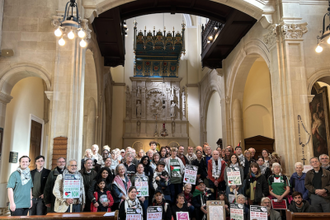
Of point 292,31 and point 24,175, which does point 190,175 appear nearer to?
point 24,175

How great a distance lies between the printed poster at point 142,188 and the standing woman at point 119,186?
8.9 inches

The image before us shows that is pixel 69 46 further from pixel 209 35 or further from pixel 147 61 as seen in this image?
pixel 147 61

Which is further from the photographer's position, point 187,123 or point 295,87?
point 187,123

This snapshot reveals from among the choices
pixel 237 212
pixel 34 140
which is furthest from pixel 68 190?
pixel 34 140

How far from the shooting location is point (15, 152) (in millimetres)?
10586

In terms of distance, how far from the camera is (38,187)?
622 centimetres

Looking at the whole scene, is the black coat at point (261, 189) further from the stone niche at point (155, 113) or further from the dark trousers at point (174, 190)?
the stone niche at point (155, 113)

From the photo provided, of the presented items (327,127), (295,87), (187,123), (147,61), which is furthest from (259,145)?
(147,61)

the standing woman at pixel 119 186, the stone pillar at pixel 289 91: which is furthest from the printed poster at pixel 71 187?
→ the stone pillar at pixel 289 91

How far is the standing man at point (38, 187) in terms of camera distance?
6195mm

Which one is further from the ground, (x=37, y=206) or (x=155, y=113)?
(x=155, y=113)

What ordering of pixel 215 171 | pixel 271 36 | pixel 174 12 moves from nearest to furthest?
pixel 215 171
pixel 271 36
pixel 174 12

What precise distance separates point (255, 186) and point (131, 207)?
9.34ft

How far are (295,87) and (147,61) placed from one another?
12543mm
